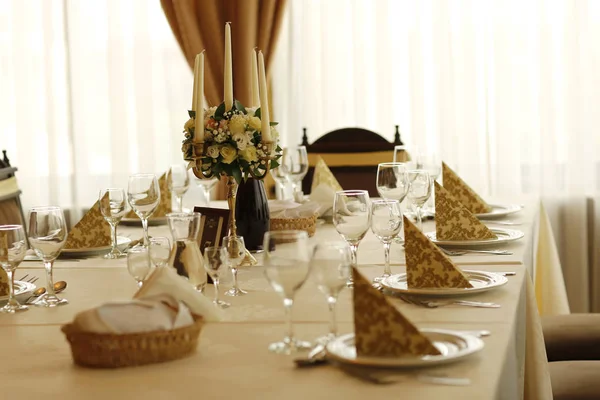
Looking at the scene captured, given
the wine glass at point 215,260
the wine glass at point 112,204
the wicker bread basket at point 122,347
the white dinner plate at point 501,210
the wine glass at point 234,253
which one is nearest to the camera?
the wicker bread basket at point 122,347

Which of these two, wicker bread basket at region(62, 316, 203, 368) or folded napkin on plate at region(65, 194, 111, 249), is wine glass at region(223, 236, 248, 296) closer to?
wicker bread basket at region(62, 316, 203, 368)

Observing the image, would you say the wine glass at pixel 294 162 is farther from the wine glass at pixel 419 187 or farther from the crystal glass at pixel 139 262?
the crystal glass at pixel 139 262

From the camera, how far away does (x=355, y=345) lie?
129 cm

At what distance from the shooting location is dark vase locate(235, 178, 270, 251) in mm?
2381

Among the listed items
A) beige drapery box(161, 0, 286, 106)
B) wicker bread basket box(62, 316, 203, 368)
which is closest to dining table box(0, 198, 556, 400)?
wicker bread basket box(62, 316, 203, 368)

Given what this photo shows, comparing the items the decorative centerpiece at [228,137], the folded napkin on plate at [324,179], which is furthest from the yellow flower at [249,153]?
the folded napkin on plate at [324,179]

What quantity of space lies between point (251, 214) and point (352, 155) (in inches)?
63.2

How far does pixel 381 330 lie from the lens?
127 centimetres

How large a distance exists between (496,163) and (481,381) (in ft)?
10.5

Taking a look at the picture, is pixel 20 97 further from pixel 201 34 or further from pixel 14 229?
pixel 14 229

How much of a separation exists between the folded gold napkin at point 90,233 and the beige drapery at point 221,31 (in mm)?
2084

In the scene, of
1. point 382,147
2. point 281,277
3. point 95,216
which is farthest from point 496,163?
point 281,277

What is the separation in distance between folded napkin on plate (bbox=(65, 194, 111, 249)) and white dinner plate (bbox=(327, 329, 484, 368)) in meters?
1.29

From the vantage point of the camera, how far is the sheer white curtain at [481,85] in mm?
4148
